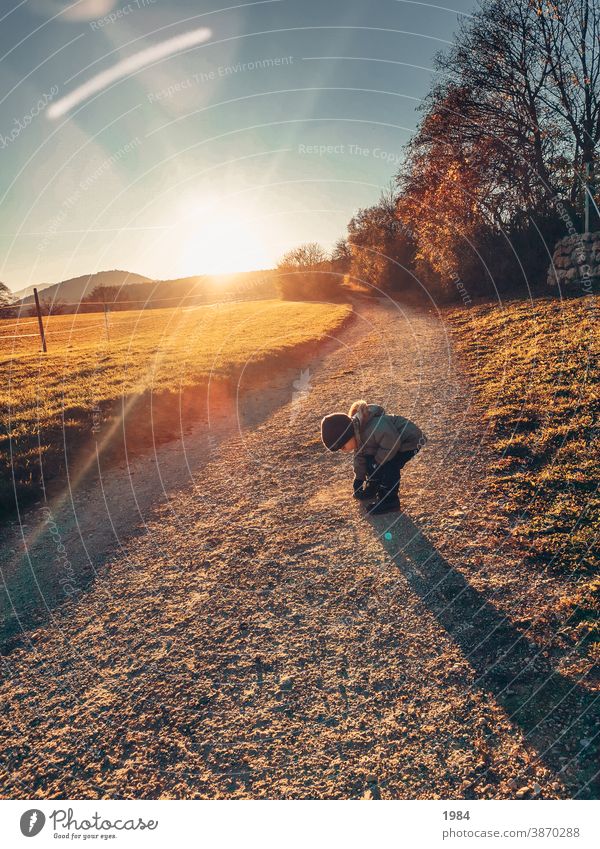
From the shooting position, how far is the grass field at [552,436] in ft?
17.6

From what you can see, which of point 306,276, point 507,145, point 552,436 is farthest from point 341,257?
point 552,436

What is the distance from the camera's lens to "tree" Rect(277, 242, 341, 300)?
52.6m

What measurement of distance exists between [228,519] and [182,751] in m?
3.93

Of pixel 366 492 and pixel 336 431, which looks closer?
pixel 336 431

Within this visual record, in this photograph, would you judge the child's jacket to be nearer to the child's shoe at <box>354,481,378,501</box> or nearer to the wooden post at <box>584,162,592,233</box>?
the child's shoe at <box>354,481,378,501</box>

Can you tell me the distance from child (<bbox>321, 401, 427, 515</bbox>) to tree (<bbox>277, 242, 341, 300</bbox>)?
4533 cm

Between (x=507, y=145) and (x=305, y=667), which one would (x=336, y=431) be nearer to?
(x=305, y=667)

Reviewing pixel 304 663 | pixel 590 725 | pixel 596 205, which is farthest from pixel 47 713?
pixel 596 205

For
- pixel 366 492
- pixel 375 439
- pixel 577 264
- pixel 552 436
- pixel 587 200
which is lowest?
pixel 366 492

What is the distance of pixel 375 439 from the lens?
6332 millimetres

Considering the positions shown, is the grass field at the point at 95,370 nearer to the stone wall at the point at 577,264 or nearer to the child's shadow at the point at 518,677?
the child's shadow at the point at 518,677

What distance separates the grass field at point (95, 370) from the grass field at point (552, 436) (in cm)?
877

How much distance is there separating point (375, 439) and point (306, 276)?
172ft

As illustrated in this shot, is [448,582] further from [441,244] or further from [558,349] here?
[441,244]
